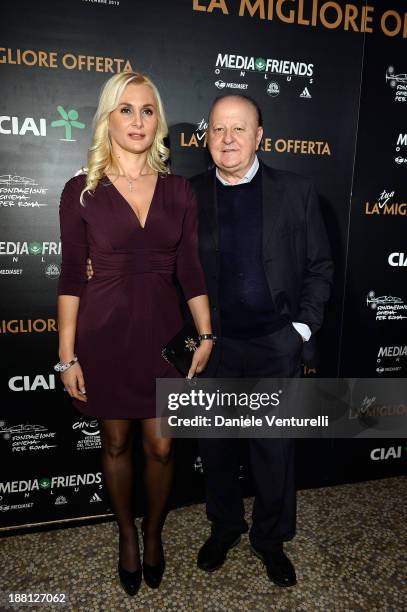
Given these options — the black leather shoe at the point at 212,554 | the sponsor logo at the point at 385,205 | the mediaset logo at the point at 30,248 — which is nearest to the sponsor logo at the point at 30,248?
→ the mediaset logo at the point at 30,248

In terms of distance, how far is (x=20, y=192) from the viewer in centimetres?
241

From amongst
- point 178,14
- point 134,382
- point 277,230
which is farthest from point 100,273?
point 178,14

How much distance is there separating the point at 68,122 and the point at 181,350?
123cm

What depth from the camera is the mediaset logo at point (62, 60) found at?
2271mm

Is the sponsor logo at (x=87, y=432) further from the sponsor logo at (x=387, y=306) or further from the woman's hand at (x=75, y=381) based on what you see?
the sponsor logo at (x=387, y=306)

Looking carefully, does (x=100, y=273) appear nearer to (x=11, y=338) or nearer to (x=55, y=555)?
(x=11, y=338)

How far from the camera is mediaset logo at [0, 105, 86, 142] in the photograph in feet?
7.61

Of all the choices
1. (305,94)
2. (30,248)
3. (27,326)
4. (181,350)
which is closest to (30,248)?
(30,248)

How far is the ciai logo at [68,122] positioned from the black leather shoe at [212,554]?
2.10 meters

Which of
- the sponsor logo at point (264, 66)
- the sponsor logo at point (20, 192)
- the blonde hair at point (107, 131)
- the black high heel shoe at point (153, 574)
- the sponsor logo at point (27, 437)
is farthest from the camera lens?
the sponsor logo at point (27, 437)

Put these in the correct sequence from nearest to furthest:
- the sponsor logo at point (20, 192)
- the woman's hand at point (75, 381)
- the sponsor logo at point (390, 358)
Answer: the woman's hand at point (75, 381) < the sponsor logo at point (20, 192) < the sponsor logo at point (390, 358)

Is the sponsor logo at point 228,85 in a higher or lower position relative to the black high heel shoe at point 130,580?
higher

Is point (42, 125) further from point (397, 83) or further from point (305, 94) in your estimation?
point (397, 83)

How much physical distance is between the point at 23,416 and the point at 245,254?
1.47 m
